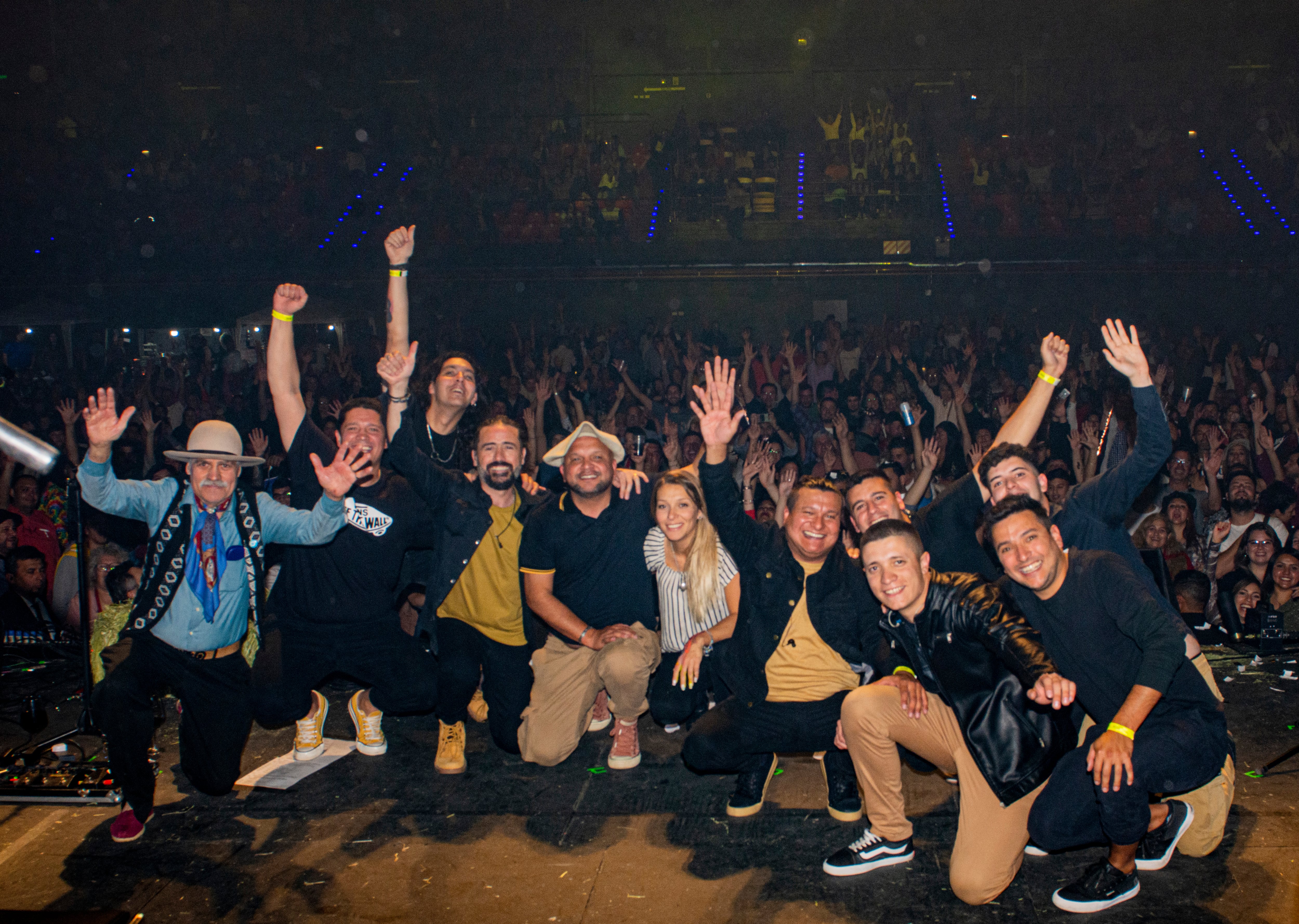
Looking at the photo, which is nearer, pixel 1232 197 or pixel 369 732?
pixel 369 732

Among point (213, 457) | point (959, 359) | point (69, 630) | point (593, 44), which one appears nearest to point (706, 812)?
point (213, 457)

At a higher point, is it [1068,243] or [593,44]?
[593,44]

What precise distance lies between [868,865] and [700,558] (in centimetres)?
155

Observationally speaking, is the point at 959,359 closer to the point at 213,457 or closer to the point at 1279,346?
the point at 1279,346

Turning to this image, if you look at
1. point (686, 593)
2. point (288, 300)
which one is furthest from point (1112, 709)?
point (288, 300)

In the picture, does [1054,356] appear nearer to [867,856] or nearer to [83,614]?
[867,856]

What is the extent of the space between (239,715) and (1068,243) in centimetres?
1429

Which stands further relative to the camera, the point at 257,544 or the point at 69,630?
the point at 69,630

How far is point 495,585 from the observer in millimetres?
4879

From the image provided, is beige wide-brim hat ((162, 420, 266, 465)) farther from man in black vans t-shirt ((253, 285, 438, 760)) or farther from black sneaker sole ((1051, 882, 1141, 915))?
black sneaker sole ((1051, 882, 1141, 915))

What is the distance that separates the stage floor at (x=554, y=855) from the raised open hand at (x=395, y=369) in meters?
1.92

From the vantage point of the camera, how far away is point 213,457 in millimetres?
4176

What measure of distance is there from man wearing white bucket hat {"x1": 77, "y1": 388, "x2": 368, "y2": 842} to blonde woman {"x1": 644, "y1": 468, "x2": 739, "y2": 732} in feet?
4.80

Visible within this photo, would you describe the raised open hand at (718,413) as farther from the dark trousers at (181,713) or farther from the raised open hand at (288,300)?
the dark trousers at (181,713)
